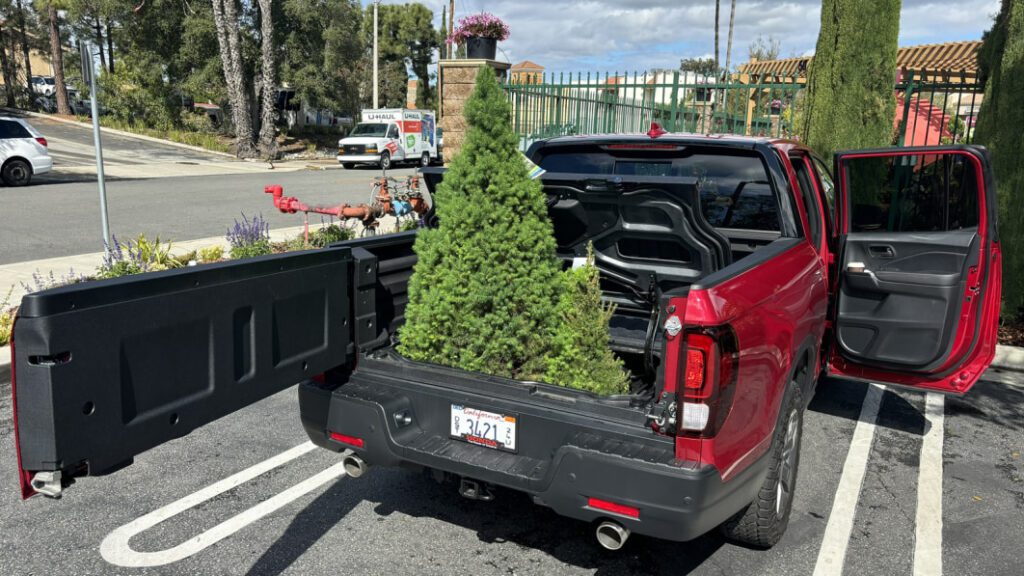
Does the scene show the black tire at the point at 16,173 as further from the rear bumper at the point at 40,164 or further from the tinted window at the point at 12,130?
the tinted window at the point at 12,130

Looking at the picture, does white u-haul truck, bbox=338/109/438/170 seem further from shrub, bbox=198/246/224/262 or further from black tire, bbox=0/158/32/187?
shrub, bbox=198/246/224/262

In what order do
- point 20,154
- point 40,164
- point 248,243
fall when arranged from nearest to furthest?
point 248,243
point 20,154
point 40,164

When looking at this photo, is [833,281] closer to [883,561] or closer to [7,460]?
[883,561]

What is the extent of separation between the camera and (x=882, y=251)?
14.6 feet

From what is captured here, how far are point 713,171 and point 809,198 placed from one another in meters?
0.61

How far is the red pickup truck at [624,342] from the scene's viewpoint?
→ 2303 millimetres

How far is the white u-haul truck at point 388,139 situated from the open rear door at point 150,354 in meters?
26.3

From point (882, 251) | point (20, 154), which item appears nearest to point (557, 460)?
point (882, 251)

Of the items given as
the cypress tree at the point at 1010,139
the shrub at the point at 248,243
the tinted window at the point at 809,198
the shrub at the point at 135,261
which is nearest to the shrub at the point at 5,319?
the shrub at the point at 135,261

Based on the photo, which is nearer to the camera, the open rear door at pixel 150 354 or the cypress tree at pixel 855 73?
the open rear door at pixel 150 354

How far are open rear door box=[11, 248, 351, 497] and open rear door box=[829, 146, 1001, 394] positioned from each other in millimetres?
3195

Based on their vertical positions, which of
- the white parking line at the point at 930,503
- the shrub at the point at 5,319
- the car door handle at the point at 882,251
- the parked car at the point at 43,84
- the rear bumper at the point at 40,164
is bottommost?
the white parking line at the point at 930,503

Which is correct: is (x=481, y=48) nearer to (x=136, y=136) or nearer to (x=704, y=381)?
(x=704, y=381)

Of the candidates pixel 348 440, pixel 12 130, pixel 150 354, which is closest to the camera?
pixel 150 354
